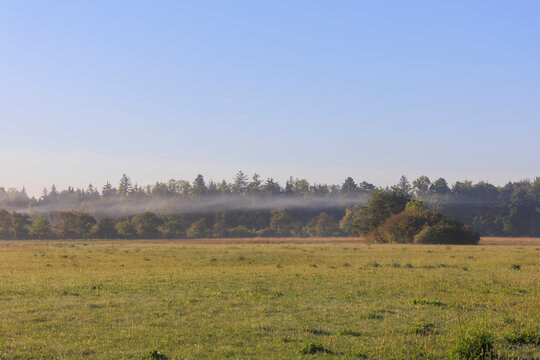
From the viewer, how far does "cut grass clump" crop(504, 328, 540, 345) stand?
14102mm

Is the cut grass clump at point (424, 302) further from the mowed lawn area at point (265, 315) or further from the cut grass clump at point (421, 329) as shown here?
the cut grass clump at point (421, 329)

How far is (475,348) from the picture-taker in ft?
38.5

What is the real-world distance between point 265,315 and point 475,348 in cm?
800

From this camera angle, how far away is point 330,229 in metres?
180

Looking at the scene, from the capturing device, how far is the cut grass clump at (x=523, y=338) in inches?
555

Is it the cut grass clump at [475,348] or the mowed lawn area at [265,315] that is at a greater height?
the cut grass clump at [475,348]

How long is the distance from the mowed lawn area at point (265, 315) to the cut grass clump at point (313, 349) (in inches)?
1.3

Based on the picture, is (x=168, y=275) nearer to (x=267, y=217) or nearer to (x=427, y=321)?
(x=427, y=321)

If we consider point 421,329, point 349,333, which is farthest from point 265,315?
point 421,329

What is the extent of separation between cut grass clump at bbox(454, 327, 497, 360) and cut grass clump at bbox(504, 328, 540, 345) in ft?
8.55

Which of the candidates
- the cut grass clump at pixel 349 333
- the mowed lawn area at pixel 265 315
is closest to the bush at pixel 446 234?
the mowed lawn area at pixel 265 315

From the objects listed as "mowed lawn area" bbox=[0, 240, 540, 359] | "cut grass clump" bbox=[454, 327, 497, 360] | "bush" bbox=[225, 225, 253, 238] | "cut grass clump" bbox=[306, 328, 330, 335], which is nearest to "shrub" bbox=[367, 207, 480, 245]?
"mowed lawn area" bbox=[0, 240, 540, 359]

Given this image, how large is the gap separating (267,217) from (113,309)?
589 ft

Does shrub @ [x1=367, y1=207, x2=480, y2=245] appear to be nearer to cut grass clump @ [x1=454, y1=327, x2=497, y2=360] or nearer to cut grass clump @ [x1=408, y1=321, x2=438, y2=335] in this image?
cut grass clump @ [x1=408, y1=321, x2=438, y2=335]
